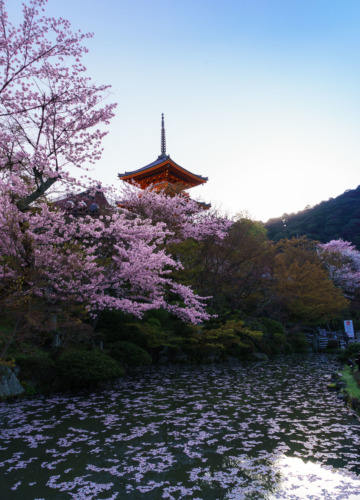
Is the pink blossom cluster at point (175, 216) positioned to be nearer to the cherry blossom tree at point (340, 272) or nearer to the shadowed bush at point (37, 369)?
the shadowed bush at point (37, 369)

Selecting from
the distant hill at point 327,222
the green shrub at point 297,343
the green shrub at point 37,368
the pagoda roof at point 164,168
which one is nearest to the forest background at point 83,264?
the green shrub at point 37,368

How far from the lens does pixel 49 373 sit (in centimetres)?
1016

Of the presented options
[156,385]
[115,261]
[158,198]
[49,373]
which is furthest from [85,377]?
[158,198]

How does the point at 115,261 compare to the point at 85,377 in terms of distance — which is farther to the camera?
the point at 115,261

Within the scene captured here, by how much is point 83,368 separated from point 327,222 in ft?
184

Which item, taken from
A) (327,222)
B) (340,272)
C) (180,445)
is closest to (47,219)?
(180,445)

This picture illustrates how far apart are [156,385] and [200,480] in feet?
21.2

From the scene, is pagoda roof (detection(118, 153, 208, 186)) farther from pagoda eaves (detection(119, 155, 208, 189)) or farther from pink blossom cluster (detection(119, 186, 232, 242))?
pink blossom cluster (detection(119, 186, 232, 242))

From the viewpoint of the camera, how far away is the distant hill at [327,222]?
53.8 m

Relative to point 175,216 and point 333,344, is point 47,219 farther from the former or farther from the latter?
point 333,344

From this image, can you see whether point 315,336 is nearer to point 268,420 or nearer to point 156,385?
point 156,385

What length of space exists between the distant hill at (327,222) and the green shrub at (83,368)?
155 ft

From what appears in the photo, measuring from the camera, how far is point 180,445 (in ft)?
18.8

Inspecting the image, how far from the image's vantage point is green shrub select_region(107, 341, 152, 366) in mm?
12984
